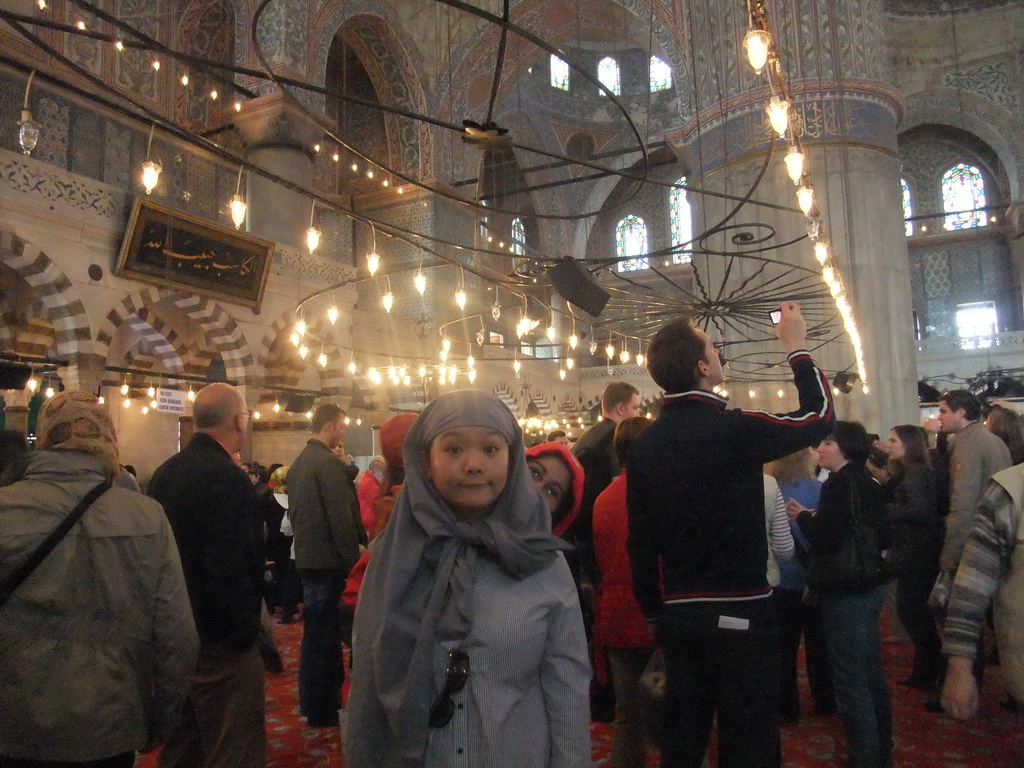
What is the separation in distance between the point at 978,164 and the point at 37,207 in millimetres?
18384

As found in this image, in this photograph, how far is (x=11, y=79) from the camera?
26.2 feet

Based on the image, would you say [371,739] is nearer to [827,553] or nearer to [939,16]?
[827,553]

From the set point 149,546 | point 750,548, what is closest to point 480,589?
point 750,548

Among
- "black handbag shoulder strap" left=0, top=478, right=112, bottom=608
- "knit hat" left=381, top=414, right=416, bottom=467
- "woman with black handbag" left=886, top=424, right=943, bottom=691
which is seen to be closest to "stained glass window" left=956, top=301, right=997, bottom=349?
"woman with black handbag" left=886, top=424, right=943, bottom=691

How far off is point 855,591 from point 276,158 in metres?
9.43

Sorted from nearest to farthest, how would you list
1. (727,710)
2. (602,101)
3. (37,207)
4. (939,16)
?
(727,710) < (37,207) < (939,16) < (602,101)

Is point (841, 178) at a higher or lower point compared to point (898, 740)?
higher

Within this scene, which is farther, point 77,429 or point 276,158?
point 276,158

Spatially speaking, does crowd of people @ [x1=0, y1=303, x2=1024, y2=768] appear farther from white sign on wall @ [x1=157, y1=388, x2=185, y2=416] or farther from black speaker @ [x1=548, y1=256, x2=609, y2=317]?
white sign on wall @ [x1=157, y1=388, x2=185, y2=416]

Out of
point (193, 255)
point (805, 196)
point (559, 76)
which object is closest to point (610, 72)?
point (559, 76)

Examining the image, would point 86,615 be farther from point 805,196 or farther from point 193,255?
point 193,255

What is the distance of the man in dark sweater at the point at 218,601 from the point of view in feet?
6.68

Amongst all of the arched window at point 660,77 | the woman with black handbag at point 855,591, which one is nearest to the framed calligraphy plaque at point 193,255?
the woman with black handbag at point 855,591

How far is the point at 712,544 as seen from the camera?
1.63 metres
